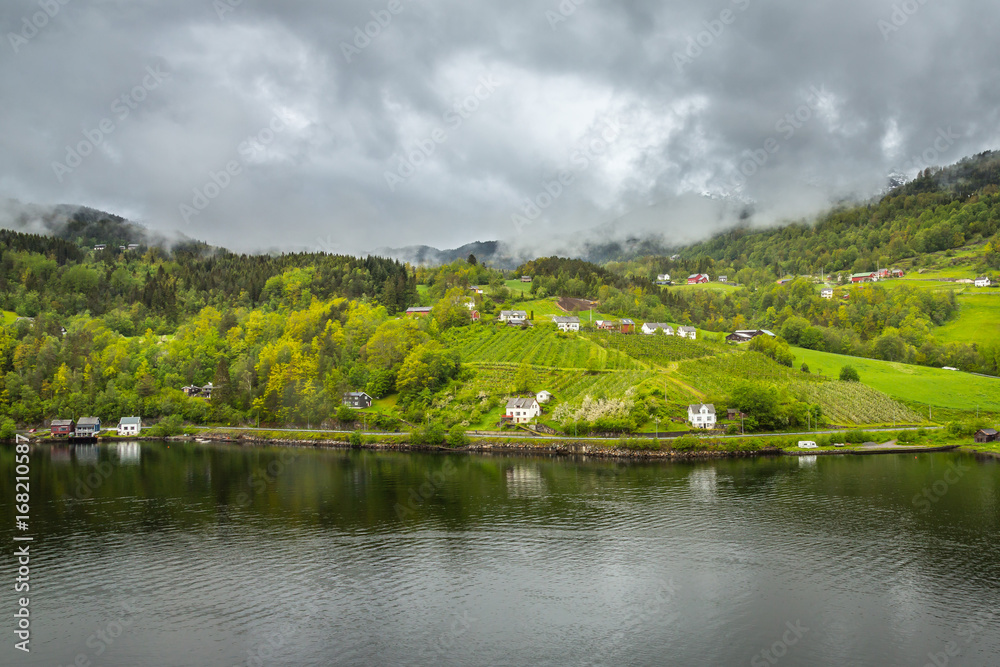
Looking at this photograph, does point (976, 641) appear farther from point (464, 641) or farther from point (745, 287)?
point (745, 287)

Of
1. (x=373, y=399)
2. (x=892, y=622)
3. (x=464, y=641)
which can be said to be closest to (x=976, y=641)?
(x=892, y=622)

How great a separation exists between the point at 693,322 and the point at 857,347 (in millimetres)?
30719

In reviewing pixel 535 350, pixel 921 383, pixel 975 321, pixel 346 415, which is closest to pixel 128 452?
pixel 346 415

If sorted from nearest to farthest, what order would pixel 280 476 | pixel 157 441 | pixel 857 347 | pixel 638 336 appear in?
1. pixel 280 476
2. pixel 157 441
3. pixel 638 336
4. pixel 857 347

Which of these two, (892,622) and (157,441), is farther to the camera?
(157,441)

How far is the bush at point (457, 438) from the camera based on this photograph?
66625 millimetres

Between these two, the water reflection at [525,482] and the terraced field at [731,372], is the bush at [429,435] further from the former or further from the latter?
the terraced field at [731,372]

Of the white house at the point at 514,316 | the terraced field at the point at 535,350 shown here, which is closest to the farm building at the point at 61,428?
the terraced field at the point at 535,350

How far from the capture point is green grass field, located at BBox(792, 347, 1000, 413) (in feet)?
241

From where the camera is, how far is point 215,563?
3167 cm

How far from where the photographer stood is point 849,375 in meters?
81.3

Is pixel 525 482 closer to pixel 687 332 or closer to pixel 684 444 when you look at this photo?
pixel 684 444

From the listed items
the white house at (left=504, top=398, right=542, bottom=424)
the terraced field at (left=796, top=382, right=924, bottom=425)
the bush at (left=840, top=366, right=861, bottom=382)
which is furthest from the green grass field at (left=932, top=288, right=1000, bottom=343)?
the white house at (left=504, top=398, right=542, bottom=424)

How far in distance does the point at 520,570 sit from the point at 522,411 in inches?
1542
